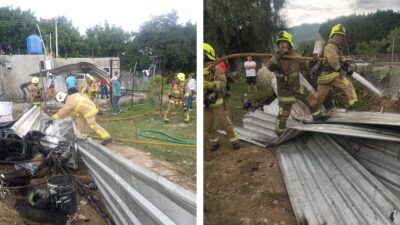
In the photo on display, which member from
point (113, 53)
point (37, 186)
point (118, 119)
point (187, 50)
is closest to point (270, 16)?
point (187, 50)

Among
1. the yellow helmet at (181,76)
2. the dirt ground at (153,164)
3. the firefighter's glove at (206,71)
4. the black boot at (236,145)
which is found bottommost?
the dirt ground at (153,164)

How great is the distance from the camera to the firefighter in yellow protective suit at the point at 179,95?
1776 mm

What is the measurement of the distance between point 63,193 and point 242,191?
1.04 m

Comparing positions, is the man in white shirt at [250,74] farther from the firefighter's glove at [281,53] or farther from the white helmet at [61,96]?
the white helmet at [61,96]

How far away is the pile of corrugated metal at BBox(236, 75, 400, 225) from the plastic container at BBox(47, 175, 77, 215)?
3.39ft

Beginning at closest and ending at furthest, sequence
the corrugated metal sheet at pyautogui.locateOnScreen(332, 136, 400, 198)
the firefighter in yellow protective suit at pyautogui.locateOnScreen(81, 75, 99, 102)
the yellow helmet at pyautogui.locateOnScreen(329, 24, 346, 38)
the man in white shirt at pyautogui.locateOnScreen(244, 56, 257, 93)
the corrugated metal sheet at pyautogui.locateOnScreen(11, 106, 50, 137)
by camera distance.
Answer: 1. the corrugated metal sheet at pyautogui.locateOnScreen(332, 136, 400, 198)
2. the yellow helmet at pyautogui.locateOnScreen(329, 24, 346, 38)
3. the man in white shirt at pyautogui.locateOnScreen(244, 56, 257, 93)
4. the firefighter in yellow protective suit at pyautogui.locateOnScreen(81, 75, 99, 102)
5. the corrugated metal sheet at pyautogui.locateOnScreen(11, 106, 50, 137)

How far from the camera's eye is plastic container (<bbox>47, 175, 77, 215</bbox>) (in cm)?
203

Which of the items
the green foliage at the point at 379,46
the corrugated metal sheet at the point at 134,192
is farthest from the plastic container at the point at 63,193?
the green foliage at the point at 379,46

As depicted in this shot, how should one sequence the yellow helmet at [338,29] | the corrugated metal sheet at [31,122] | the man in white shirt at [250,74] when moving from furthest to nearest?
the corrugated metal sheet at [31,122] < the man in white shirt at [250,74] < the yellow helmet at [338,29]

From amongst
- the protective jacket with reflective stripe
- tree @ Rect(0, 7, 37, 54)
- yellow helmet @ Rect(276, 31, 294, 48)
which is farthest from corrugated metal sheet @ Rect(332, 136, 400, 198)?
tree @ Rect(0, 7, 37, 54)

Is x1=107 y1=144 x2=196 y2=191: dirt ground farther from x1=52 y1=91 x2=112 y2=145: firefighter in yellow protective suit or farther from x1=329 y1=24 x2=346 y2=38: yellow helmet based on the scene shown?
x1=329 y1=24 x2=346 y2=38: yellow helmet

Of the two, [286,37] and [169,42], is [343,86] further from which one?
[169,42]

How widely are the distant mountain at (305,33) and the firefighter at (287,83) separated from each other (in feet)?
0.10

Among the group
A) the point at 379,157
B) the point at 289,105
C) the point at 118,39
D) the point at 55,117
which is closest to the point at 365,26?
the point at 289,105
